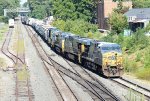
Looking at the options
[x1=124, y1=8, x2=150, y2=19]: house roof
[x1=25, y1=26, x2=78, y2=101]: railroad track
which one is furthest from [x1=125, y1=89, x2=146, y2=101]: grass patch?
[x1=124, y1=8, x2=150, y2=19]: house roof

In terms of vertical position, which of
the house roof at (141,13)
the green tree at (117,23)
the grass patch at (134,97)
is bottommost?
the grass patch at (134,97)

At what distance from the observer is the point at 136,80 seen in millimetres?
31188

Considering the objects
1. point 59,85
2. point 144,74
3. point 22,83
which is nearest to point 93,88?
point 59,85

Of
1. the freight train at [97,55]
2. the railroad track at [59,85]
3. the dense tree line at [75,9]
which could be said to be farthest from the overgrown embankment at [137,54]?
the dense tree line at [75,9]

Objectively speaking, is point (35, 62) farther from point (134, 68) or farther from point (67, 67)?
point (134, 68)

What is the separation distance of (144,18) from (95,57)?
42.3 meters

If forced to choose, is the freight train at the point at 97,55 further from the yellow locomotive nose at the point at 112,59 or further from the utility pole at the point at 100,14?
the utility pole at the point at 100,14

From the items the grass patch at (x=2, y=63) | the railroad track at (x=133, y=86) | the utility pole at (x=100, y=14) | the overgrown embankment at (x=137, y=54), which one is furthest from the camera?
the utility pole at (x=100, y=14)

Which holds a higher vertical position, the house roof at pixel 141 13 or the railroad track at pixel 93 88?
the house roof at pixel 141 13

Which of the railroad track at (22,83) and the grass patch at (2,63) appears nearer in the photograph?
the railroad track at (22,83)

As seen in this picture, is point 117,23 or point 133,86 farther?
point 117,23

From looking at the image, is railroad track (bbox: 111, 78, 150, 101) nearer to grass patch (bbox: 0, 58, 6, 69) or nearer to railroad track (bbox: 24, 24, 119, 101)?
railroad track (bbox: 24, 24, 119, 101)

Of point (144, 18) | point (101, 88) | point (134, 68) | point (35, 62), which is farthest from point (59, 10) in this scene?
point (101, 88)

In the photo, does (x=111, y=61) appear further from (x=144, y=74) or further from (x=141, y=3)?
(x=141, y=3)
